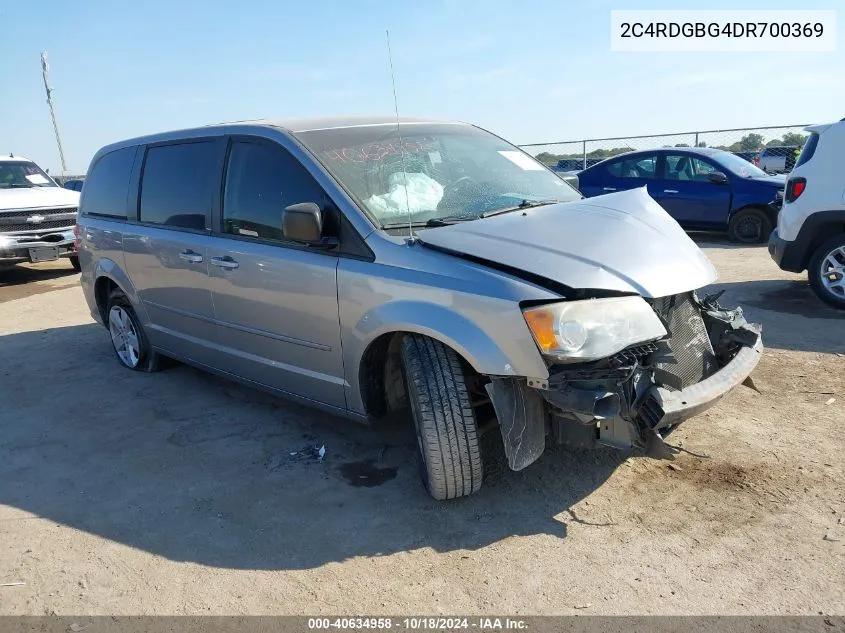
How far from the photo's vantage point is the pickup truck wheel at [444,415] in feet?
9.90

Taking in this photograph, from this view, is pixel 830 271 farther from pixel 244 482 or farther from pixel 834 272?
pixel 244 482

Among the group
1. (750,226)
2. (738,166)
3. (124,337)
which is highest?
(738,166)

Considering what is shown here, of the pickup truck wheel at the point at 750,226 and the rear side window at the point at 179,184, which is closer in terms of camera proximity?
the rear side window at the point at 179,184

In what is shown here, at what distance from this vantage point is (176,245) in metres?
4.52

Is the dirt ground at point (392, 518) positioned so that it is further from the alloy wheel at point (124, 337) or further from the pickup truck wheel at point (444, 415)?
the alloy wheel at point (124, 337)

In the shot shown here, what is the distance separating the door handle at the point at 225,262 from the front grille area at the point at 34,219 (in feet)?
25.9

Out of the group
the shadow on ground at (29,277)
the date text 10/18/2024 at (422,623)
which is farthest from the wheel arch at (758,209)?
the shadow on ground at (29,277)

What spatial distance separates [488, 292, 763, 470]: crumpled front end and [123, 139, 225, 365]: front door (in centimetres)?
235

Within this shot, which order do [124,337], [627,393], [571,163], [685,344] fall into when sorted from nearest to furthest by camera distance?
[627,393] < [685,344] < [124,337] < [571,163]

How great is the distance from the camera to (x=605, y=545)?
9.36 ft

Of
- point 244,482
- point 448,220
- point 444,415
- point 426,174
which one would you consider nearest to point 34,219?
point 244,482

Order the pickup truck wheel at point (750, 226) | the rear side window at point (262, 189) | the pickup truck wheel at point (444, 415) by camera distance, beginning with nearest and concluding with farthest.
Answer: the pickup truck wheel at point (444, 415)
the rear side window at point (262, 189)
the pickup truck wheel at point (750, 226)

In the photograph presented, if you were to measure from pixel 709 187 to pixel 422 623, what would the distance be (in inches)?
395

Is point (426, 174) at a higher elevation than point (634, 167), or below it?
higher
